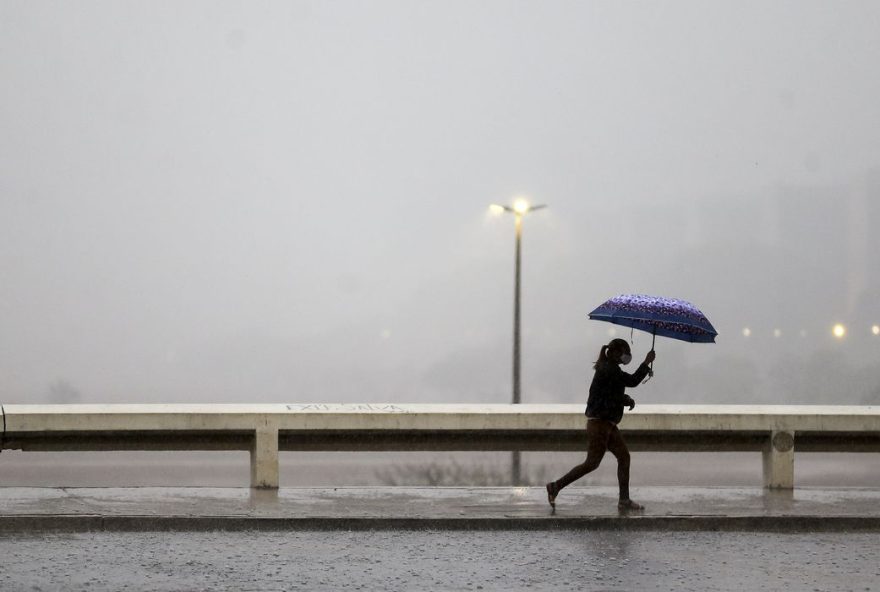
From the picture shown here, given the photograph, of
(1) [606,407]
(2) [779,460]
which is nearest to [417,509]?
(1) [606,407]

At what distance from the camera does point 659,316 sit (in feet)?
40.3

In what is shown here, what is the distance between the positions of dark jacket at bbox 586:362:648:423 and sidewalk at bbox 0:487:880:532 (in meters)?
0.88

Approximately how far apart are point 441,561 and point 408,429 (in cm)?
449

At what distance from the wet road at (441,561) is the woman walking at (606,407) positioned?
3.50 ft

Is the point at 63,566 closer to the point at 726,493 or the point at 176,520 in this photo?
the point at 176,520

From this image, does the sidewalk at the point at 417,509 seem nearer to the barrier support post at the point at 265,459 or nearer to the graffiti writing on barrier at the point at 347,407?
the barrier support post at the point at 265,459

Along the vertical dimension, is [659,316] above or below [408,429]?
above

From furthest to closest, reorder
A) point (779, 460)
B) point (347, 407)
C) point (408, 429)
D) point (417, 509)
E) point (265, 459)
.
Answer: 1. point (347, 407)
2. point (779, 460)
3. point (408, 429)
4. point (265, 459)
5. point (417, 509)

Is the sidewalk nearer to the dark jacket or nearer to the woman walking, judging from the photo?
the woman walking

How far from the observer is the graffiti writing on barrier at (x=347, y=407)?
1461cm

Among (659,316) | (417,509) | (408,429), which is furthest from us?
(408,429)

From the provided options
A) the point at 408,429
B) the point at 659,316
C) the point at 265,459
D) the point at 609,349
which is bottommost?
the point at 265,459

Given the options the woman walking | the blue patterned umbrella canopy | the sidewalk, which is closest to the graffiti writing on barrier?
the sidewalk

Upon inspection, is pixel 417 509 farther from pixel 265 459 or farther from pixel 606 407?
pixel 265 459
